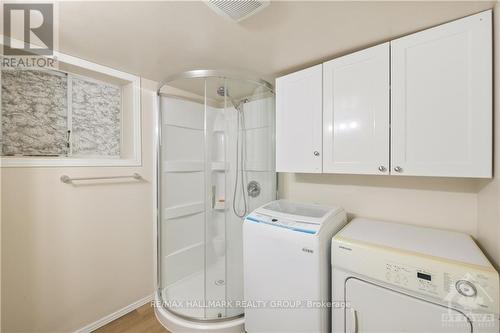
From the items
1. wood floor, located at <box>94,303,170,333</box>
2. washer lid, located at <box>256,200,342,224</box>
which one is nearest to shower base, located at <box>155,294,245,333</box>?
wood floor, located at <box>94,303,170,333</box>

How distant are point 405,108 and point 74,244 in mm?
2509

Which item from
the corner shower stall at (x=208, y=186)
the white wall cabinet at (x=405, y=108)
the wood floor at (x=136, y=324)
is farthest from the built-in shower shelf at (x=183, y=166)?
the wood floor at (x=136, y=324)

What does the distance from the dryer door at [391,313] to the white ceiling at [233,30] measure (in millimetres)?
1482

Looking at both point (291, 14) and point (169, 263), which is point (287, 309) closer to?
point (169, 263)

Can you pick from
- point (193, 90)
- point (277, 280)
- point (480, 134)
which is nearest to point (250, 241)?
point (277, 280)

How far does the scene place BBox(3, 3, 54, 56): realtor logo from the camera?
1.16 m

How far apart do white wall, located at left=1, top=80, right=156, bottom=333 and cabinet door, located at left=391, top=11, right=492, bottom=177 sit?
2076 mm

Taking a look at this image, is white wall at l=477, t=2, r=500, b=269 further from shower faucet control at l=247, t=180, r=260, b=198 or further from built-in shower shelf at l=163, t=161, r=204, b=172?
built-in shower shelf at l=163, t=161, r=204, b=172

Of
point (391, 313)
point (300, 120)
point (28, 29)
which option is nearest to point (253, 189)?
point (300, 120)

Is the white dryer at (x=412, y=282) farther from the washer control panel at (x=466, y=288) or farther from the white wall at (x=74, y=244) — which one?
the white wall at (x=74, y=244)

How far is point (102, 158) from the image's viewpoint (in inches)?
74.7

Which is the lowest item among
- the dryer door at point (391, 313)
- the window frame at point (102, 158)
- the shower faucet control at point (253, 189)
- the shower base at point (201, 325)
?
the shower base at point (201, 325)

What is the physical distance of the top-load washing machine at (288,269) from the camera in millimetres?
1281

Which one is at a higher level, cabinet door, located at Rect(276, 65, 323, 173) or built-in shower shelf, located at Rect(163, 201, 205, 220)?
cabinet door, located at Rect(276, 65, 323, 173)
